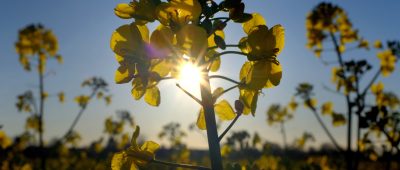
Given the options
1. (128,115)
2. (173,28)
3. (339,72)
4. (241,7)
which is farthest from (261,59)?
(128,115)

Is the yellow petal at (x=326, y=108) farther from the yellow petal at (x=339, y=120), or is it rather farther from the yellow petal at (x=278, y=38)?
the yellow petal at (x=278, y=38)

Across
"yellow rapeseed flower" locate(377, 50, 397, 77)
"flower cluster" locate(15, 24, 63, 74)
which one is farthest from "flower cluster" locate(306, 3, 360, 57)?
"flower cluster" locate(15, 24, 63, 74)

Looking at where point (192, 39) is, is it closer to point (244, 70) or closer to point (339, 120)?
point (244, 70)

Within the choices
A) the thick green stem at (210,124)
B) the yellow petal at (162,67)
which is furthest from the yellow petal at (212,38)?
the thick green stem at (210,124)

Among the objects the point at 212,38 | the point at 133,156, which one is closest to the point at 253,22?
the point at 212,38

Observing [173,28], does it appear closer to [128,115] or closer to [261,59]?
[261,59]

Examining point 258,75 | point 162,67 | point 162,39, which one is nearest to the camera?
point 162,39
